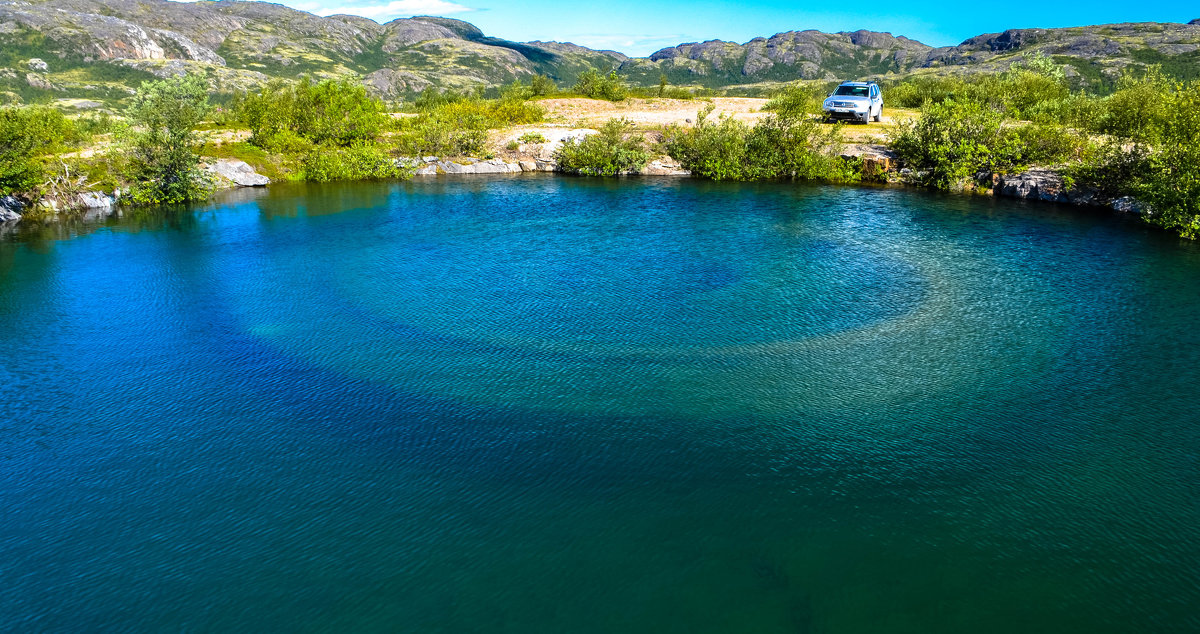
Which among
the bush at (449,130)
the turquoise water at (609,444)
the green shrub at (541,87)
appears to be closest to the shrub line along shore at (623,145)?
the bush at (449,130)

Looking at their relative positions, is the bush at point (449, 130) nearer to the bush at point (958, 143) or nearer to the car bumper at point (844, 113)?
the car bumper at point (844, 113)

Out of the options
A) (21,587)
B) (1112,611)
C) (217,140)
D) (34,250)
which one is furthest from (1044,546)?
(217,140)

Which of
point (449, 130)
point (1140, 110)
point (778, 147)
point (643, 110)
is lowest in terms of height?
point (778, 147)

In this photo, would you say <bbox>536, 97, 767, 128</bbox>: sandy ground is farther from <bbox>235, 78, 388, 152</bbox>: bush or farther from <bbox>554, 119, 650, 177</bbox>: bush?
<bbox>235, 78, 388, 152</bbox>: bush

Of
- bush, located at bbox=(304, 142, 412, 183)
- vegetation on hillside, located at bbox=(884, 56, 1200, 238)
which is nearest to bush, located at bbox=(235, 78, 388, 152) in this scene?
bush, located at bbox=(304, 142, 412, 183)

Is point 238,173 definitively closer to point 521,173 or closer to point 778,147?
point 521,173

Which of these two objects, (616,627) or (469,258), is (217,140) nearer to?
(469,258)

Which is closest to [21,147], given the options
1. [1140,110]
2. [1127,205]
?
[1127,205]
